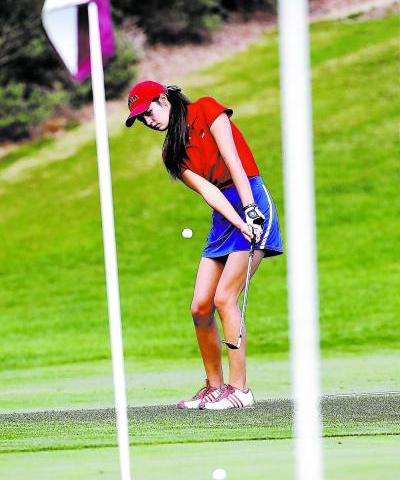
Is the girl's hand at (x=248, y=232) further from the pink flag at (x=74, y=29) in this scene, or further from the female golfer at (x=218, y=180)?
the pink flag at (x=74, y=29)

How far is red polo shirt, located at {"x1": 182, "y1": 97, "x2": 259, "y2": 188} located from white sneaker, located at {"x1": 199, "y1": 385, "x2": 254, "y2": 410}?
4.09 ft

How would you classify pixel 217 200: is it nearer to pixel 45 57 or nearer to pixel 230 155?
pixel 230 155

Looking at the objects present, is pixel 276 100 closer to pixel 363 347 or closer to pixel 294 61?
pixel 363 347

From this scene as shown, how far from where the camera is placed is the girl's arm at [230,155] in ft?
25.7

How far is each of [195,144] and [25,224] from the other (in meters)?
15.8

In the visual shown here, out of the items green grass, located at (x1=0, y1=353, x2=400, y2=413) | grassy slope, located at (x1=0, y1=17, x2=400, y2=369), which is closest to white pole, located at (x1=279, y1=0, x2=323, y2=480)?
green grass, located at (x1=0, y1=353, x2=400, y2=413)

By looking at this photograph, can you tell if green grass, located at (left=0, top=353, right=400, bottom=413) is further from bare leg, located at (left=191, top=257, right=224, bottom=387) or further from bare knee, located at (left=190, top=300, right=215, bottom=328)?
bare knee, located at (left=190, top=300, right=215, bottom=328)

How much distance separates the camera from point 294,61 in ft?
8.95

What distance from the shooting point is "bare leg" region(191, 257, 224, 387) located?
26.8 feet

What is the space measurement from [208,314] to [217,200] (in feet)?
2.50

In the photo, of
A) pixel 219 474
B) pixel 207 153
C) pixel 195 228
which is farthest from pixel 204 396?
pixel 195 228

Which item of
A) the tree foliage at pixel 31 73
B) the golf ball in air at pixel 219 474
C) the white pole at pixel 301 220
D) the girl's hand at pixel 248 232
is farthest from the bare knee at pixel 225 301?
the tree foliage at pixel 31 73

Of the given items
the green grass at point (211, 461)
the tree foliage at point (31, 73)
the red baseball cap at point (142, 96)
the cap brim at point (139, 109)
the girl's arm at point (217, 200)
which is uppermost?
the tree foliage at point (31, 73)

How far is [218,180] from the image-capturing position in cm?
800
